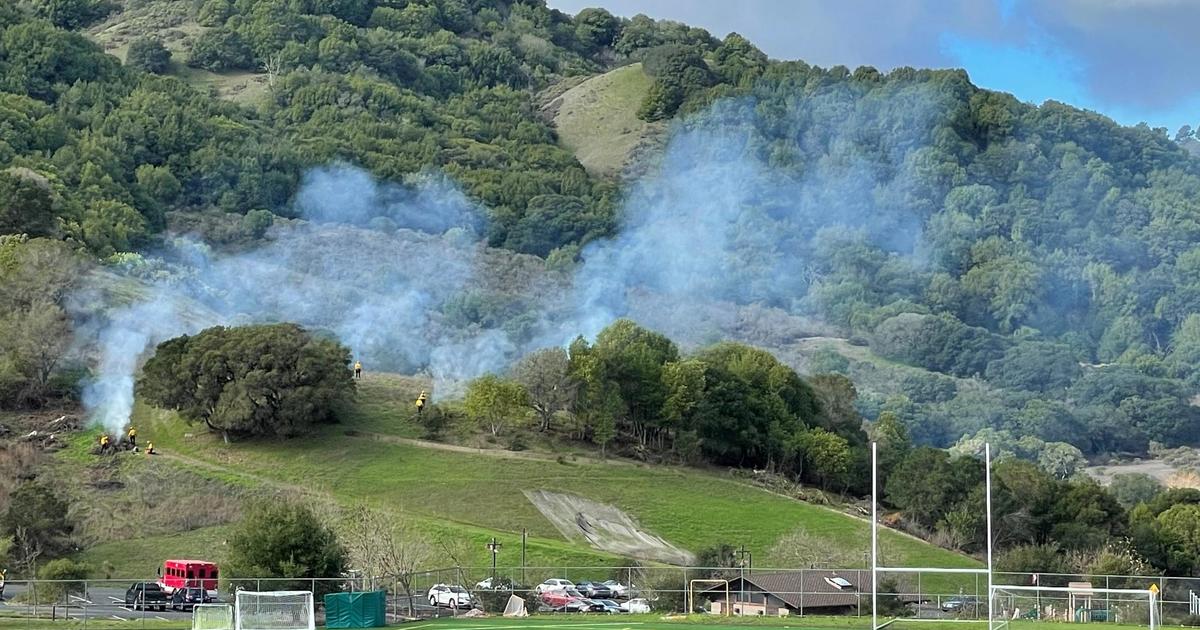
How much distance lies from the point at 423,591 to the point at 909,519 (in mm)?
47108

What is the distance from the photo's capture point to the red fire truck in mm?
83562

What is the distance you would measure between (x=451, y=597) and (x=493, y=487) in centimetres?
3217

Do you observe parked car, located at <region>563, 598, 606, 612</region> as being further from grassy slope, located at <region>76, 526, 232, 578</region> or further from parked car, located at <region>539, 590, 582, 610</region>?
grassy slope, located at <region>76, 526, 232, 578</region>

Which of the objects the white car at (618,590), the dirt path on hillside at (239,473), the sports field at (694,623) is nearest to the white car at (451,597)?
the sports field at (694,623)

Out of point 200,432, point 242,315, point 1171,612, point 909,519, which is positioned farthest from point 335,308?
point 1171,612

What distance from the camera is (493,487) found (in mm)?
110750

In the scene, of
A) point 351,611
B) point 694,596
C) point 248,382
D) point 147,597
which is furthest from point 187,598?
point 248,382

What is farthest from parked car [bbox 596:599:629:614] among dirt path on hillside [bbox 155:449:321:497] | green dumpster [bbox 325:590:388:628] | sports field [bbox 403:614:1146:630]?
dirt path on hillside [bbox 155:449:321:497]

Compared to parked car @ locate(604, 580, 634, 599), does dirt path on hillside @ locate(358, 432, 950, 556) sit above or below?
above

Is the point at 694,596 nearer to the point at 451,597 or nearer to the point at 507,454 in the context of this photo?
the point at 451,597

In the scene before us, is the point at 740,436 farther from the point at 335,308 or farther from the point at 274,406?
the point at 335,308

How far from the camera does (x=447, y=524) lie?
101 meters

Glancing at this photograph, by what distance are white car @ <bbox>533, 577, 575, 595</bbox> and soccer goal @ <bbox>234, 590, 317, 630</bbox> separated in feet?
72.1

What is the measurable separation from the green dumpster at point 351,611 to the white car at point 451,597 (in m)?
9.07
